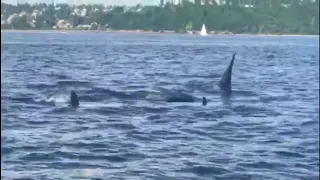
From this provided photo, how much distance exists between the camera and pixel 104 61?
2023 centimetres

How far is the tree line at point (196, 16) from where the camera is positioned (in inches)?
336

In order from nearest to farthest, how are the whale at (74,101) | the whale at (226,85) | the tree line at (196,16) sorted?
the tree line at (196,16)
the whale at (74,101)
the whale at (226,85)

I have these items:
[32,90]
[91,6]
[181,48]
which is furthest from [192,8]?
[181,48]

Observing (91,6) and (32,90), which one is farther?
(32,90)

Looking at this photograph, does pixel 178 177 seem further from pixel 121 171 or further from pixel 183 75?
pixel 183 75

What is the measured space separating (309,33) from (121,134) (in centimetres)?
280

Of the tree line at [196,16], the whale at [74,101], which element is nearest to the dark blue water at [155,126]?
the whale at [74,101]

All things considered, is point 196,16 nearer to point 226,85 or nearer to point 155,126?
point 155,126

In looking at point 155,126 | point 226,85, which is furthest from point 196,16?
point 226,85

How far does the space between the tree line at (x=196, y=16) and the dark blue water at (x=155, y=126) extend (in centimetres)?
96

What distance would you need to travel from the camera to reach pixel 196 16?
9.69 m

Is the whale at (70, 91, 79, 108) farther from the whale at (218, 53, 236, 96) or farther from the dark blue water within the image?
the whale at (218, 53, 236, 96)

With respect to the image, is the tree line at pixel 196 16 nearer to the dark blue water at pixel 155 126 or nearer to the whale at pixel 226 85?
the dark blue water at pixel 155 126

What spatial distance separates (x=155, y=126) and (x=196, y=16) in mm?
1672
